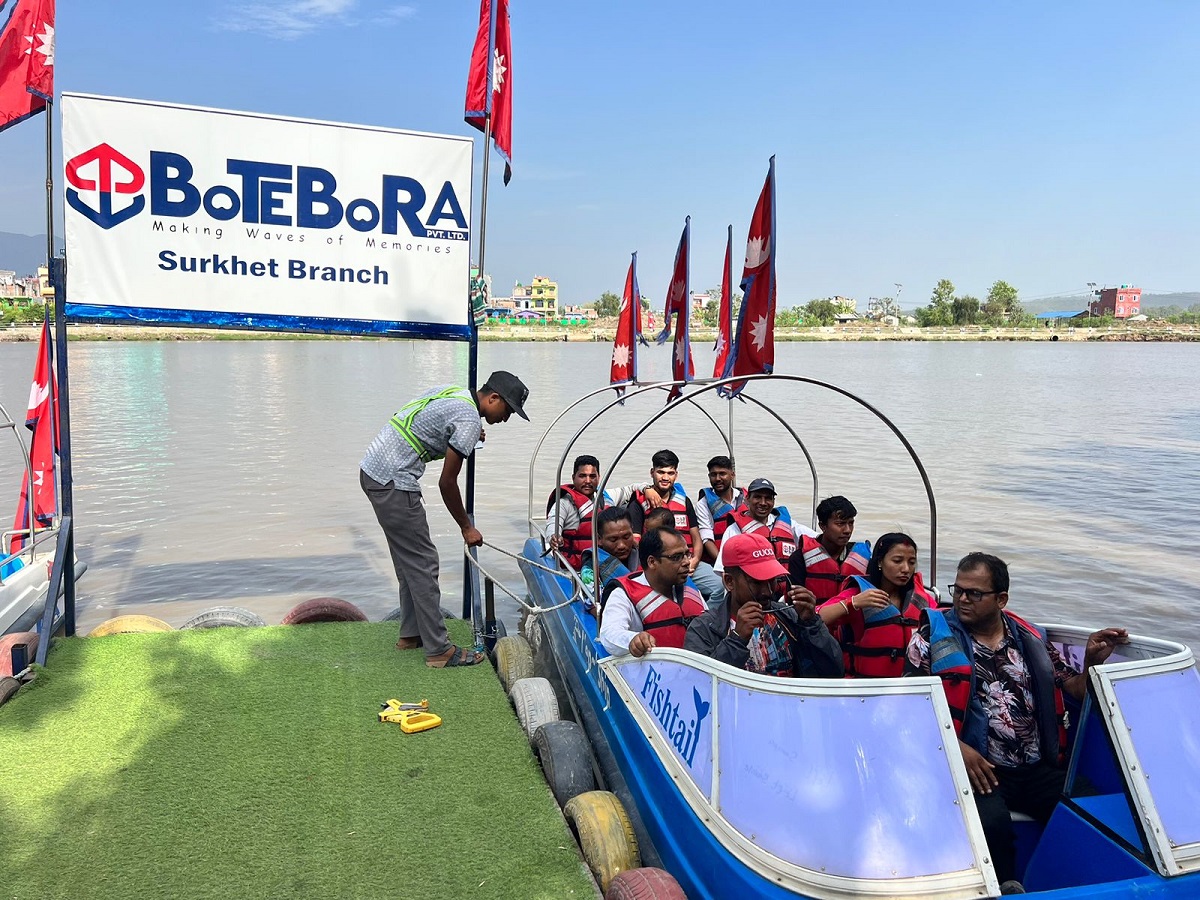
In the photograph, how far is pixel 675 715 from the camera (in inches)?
130

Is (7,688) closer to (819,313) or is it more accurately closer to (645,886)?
(645,886)

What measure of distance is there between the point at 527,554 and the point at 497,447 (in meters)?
10.2

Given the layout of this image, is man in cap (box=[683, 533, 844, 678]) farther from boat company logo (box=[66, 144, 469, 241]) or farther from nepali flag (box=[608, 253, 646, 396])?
nepali flag (box=[608, 253, 646, 396])

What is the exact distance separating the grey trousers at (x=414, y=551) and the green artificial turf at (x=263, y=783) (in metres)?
0.26

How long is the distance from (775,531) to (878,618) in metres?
2.43

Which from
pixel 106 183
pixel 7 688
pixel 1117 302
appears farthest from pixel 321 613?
pixel 1117 302

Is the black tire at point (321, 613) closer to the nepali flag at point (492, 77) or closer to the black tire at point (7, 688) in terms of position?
the black tire at point (7, 688)

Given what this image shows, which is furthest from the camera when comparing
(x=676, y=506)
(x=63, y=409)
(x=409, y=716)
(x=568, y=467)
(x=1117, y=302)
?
(x=1117, y=302)

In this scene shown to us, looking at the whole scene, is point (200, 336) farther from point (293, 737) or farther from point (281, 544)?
point (293, 737)

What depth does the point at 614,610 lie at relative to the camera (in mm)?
4035

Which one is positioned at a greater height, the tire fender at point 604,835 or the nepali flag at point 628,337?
the nepali flag at point 628,337

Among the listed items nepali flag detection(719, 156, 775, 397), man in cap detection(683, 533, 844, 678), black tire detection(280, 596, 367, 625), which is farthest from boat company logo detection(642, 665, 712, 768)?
black tire detection(280, 596, 367, 625)

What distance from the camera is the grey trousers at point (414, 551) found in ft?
16.6

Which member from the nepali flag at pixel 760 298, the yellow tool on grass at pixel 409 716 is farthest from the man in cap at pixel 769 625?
the yellow tool on grass at pixel 409 716
